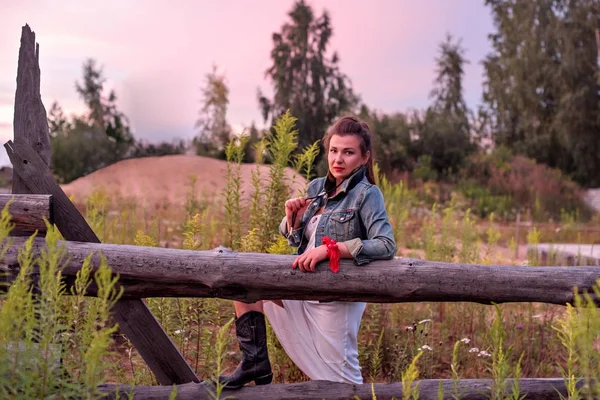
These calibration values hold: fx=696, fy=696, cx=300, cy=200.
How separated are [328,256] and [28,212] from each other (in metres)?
1.54

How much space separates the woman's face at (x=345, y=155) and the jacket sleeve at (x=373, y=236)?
0.18m

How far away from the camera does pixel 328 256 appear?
3398 millimetres

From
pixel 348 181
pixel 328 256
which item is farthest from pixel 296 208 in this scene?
pixel 328 256

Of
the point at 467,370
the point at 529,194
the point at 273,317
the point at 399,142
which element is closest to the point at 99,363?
the point at 273,317

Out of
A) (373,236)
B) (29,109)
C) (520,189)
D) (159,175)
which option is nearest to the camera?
(373,236)

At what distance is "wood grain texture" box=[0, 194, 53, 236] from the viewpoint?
352 centimetres

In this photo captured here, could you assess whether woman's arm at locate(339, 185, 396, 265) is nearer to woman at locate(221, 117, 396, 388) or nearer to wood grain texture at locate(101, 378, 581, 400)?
woman at locate(221, 117, 396, 388)

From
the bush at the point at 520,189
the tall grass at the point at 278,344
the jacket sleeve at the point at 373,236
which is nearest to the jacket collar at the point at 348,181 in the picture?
the jacket sleeve at the point at 373,236

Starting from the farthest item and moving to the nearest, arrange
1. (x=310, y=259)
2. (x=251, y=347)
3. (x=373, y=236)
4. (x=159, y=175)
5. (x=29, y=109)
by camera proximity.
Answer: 1. (x=159, y=175)
2. (x=29, y=109)
3. (x=251, y=347)
4. (x=373, y=236)
5. (x=310, y=259)

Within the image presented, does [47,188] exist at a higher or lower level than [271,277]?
higher

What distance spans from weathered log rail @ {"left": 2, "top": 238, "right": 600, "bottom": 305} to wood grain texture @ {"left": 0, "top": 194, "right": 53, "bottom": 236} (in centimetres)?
8

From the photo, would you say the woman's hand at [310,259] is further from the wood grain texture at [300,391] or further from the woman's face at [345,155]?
the wood grain texture at [300,391]

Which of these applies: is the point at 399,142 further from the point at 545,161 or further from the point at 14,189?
the point at 14,189

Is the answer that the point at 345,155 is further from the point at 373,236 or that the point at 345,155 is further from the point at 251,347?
the point at 251,347
